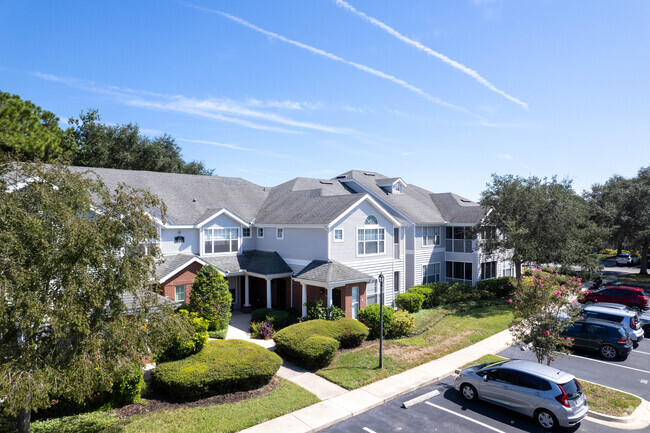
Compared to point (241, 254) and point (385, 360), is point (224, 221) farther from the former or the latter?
point (385, 360)

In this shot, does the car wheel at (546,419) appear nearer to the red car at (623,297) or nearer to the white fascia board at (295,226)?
the white fascia board at (295,226)

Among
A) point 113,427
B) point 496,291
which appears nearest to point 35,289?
point 113,427

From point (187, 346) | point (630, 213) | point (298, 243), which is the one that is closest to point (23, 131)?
point (298, 243)

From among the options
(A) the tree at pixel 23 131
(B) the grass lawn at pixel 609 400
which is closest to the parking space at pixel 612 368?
(B) the grass lawn at pixel 609 400

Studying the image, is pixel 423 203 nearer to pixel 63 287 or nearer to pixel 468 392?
pixel 468 392

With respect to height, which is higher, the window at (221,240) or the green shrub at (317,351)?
the window at (221,240)

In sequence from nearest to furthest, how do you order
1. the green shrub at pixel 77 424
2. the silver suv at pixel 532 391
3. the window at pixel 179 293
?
the green shrub at pixel 77 424, the silver suv at pixel 532 391, the window at pixel 179 293

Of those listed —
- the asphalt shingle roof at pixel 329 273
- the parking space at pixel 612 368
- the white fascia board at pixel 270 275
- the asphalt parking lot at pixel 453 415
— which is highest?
the asphalt shingle roof at pixel 329 273
